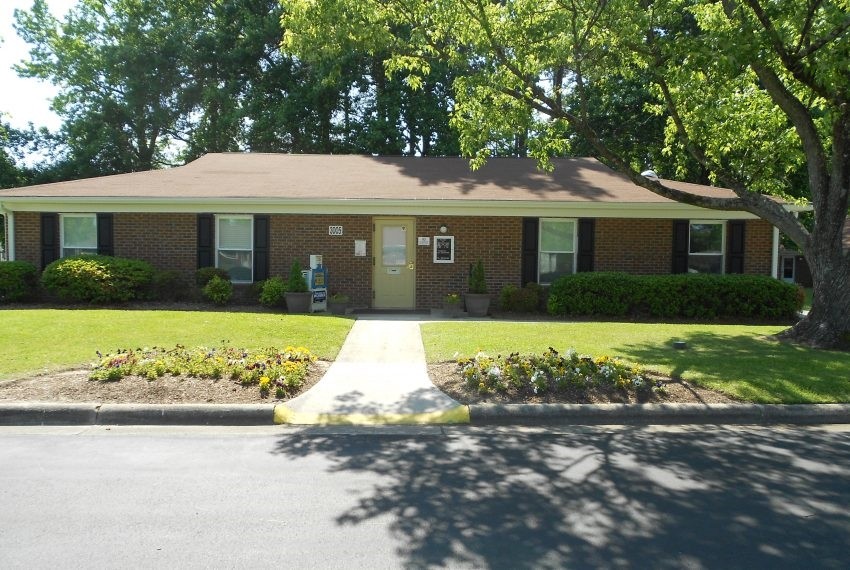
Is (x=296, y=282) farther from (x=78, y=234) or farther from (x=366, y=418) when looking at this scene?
(x=366, y=418)

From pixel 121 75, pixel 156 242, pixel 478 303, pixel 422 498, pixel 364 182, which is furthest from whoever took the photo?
pixel 121 75

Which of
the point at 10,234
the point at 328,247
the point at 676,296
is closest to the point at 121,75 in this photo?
the point at 10,234

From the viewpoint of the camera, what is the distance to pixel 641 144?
26.9 metres

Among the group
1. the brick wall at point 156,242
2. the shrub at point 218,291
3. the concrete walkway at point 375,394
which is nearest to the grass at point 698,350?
the concrete walkway at point 375,394

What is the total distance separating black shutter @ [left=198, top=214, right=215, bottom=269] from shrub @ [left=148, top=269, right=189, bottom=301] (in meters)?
0.71

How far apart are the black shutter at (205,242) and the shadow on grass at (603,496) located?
1039 centimetres

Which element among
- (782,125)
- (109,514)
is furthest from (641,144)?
(109,514)

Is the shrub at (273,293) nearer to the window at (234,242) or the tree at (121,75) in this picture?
the window at (234,242)

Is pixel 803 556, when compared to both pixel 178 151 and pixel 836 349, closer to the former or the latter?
pixel 836 349

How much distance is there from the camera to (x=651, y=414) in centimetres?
715

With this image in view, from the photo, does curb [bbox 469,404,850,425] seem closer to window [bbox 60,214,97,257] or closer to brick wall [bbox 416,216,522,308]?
brick wall [bbox 416,216,522,308]

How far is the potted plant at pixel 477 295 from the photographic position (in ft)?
48.8

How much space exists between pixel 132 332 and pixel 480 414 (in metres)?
6.48

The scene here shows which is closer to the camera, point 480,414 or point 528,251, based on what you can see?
point 480,414
